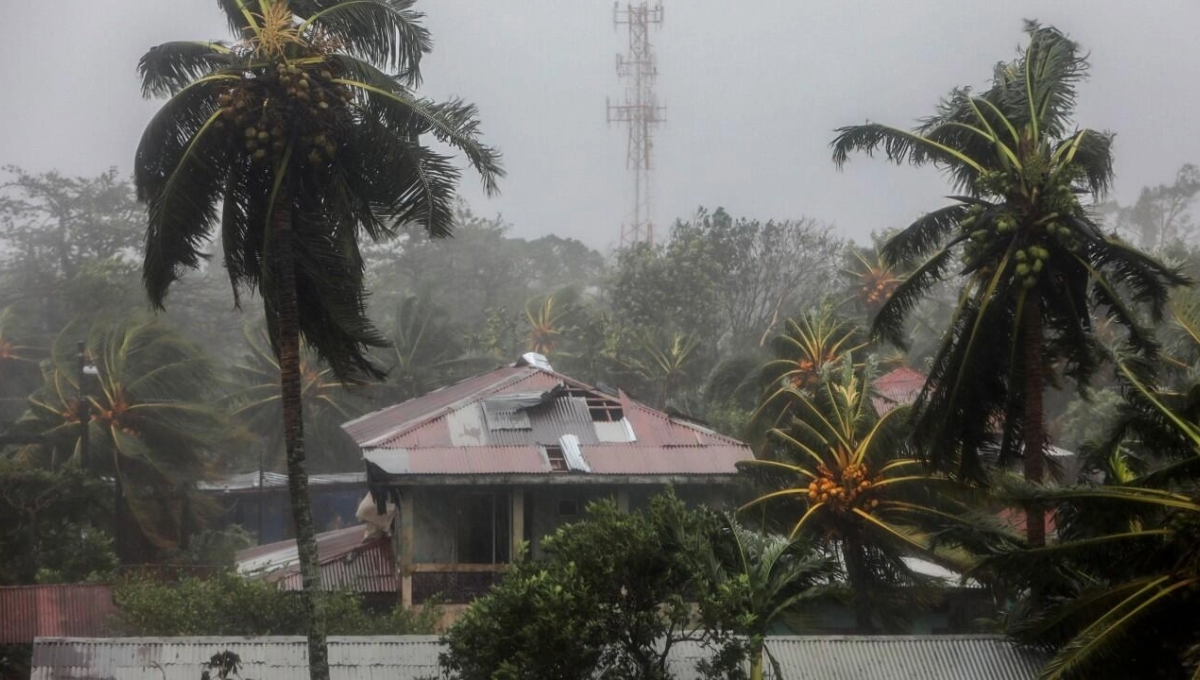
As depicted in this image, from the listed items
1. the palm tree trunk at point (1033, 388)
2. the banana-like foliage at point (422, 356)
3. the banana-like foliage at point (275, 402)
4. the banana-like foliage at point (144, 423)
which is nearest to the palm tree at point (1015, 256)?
the palm tree trunk at point (1033, 388)

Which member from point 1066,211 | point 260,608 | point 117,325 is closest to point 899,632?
point 1066,211

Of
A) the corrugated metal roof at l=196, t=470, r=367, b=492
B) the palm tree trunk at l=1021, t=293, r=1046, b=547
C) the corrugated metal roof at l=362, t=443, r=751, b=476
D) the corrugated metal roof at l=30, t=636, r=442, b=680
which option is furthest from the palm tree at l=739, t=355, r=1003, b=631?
the corrugated metal roof at l=196, t=470, r=367, b=492

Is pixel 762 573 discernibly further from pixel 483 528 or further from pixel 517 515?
pixel 483 528

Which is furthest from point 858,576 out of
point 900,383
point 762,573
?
point 900,383

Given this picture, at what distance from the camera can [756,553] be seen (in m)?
14.4

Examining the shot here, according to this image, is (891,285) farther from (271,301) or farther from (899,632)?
(271,301)

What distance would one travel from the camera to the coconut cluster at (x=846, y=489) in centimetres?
2036

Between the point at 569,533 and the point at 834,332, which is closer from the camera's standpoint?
the point at 569,533

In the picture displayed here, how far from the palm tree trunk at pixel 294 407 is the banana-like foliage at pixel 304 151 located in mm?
131

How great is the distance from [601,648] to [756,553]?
6.79 ft

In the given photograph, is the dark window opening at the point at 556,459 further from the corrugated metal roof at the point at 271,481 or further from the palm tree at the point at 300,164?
the corrugated metal roof at the point at 271,481

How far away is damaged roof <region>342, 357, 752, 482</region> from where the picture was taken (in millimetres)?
24094

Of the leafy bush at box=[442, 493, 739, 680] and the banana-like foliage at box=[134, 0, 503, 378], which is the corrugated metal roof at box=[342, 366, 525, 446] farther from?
the leafy bush at box=[442, 493, 739, 680]

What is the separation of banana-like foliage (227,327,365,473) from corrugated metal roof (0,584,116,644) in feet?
75.3
